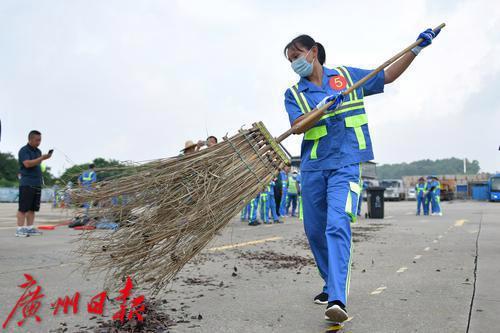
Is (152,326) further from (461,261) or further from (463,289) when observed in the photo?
(461,261)

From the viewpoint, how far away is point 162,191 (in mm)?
3338

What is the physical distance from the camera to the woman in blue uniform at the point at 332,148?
3.29m

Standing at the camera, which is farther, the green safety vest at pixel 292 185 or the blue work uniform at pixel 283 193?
the green safety vest at pixel 292 185

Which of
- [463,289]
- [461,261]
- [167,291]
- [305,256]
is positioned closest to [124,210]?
[167,291]

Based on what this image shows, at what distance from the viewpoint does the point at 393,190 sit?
4519 centimetres

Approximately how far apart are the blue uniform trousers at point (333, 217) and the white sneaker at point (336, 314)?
98 mm

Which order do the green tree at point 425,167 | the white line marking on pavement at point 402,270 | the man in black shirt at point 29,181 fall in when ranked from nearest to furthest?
the white line marking on pavement at point 402,270, the man in black shirt at point 29,181, the green tree at point 425,167

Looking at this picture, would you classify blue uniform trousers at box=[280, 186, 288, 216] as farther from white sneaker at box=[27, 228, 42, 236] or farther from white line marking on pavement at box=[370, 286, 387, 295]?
white line marking on pavement at box=[370, 286, 387, 295]

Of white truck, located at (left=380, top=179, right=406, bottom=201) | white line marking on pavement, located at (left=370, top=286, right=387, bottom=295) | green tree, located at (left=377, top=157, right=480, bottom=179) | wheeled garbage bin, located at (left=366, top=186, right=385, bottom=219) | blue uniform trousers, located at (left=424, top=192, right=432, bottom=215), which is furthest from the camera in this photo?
green tree, located at (left=377, top=157, right=480, bottom=179)

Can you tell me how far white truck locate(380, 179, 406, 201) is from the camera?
45031 mm

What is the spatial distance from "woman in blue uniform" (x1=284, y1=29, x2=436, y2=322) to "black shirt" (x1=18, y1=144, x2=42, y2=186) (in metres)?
6.28

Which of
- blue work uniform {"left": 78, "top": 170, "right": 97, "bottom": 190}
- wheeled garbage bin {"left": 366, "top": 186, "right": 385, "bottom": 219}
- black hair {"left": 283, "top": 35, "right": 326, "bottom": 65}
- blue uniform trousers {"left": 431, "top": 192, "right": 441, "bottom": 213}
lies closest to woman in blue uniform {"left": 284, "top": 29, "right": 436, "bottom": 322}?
black hair {"left": 283, "top": 35, "right": 326, "bottom": 65}

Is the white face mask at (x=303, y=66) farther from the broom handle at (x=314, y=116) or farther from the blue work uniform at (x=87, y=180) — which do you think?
the blue work uniform at (x=87, y=180)

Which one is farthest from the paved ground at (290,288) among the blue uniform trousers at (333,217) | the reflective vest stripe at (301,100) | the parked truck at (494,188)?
the parked truck at (494,188)
